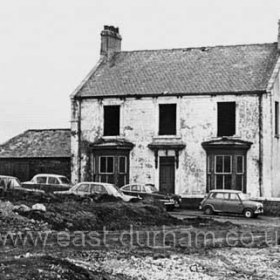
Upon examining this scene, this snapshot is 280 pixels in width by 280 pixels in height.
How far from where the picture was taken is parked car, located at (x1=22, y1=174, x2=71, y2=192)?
42.5m

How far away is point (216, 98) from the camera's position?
145ft

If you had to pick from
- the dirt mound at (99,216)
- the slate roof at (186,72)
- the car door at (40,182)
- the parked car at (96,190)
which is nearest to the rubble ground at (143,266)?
the dirt mound at (99,216)

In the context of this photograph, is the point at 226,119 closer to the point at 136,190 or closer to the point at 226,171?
the point at 226,171

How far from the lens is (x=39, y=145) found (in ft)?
166

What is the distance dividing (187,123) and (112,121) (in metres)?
4.78

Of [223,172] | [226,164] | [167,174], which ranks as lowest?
[167,174]

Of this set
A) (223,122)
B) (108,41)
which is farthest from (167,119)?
(108,41)

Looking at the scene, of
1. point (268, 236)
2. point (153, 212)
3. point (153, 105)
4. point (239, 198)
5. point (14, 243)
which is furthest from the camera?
point (153, 105)

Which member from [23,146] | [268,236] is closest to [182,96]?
[23,146]

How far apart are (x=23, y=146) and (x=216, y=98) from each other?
569 inches

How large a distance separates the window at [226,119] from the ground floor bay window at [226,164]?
0.62m

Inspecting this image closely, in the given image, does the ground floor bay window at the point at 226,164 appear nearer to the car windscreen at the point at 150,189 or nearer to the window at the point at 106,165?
the car windscreen at the point at 150,189

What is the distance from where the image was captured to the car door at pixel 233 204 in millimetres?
38531

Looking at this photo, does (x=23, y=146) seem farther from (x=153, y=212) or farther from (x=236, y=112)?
(x=153, y=212)
